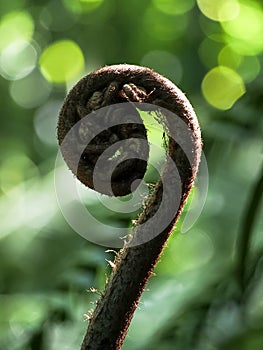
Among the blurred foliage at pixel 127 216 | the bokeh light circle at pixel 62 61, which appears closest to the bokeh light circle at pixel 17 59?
the blurred foliage at pixel 127 216

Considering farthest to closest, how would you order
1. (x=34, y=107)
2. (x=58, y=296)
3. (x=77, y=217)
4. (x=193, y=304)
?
(x=34, y=107) → (x=77, y=217) → (x=58, y=296) → (x=193, y=304)

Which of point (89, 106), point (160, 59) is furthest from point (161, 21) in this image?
point (89, 106)

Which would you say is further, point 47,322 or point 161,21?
point 161,21

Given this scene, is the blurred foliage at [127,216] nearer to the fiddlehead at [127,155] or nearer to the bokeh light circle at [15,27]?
the bokeh light circle at [15,27]

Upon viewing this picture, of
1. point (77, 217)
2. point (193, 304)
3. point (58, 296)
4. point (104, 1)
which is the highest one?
point (104, 1)

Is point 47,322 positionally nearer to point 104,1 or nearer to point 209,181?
point 209,181
